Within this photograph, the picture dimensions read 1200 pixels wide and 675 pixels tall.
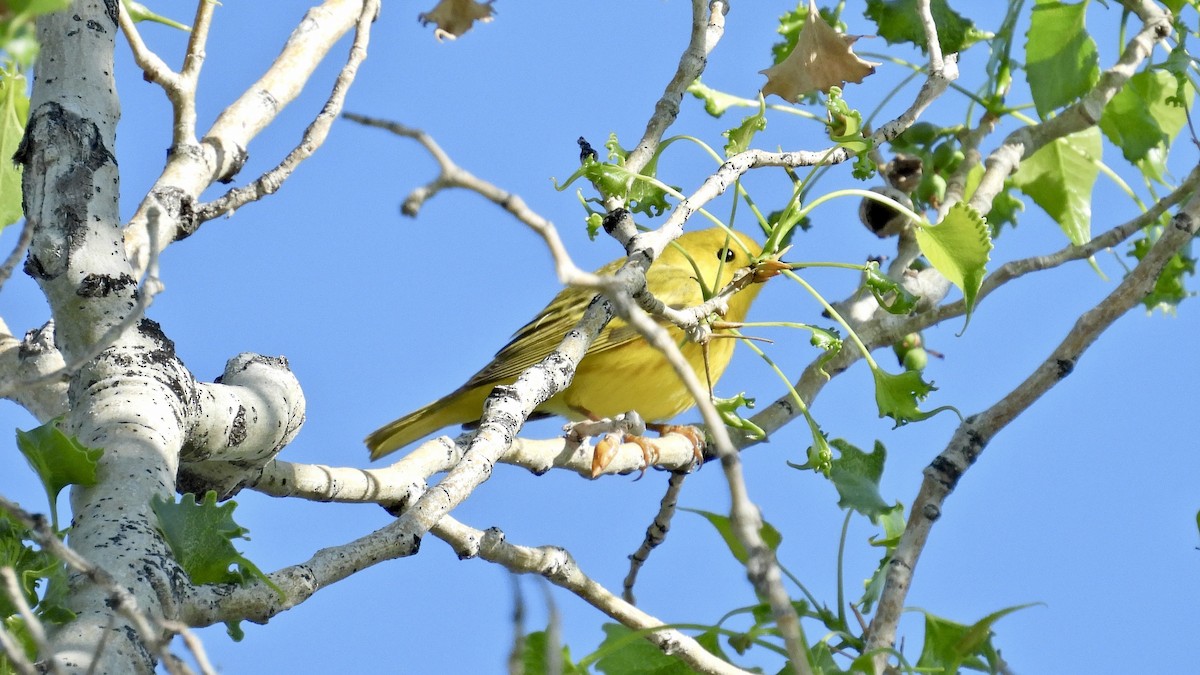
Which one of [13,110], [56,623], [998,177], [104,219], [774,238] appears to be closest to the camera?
[56,623]

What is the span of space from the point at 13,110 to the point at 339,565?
2.21 meters

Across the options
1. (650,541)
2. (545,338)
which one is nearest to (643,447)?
(650,541)

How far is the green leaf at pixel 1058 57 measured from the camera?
4.26 metres

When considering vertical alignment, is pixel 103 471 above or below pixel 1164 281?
below

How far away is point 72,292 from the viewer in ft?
8.39

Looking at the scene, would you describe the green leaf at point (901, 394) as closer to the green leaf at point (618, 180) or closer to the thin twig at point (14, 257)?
the green leaf at point (618, 180)

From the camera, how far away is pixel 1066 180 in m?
5.05

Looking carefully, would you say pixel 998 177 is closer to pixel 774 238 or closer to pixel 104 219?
pixel 774 238

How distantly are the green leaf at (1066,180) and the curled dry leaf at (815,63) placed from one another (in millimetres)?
1728

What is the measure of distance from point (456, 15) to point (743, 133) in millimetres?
1075

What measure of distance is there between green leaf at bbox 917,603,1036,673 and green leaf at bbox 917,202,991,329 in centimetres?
85

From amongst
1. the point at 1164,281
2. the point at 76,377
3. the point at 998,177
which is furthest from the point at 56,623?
the point at 1164,281

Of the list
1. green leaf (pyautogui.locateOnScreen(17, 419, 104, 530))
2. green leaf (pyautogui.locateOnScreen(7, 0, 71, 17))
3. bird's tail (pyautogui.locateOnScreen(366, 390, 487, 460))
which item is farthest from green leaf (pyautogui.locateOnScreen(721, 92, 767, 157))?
bird's tail (pyautogui.locateOnScreen(366, 390, 487, 460))

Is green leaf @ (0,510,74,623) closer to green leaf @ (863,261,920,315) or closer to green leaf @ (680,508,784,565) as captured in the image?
green leaf @ (680,508,784,565)
